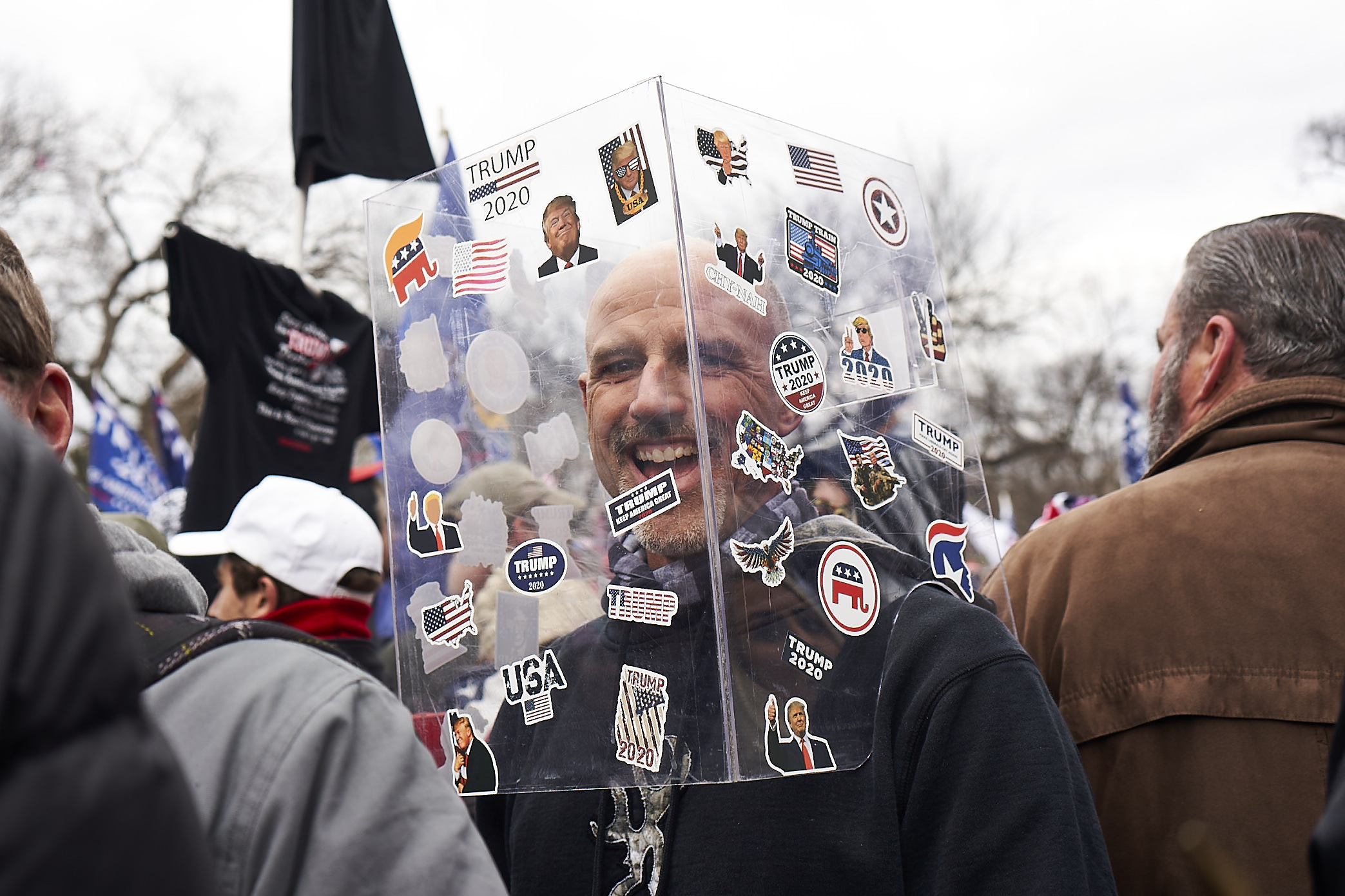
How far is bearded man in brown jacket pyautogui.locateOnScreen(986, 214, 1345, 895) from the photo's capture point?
6.42 ft

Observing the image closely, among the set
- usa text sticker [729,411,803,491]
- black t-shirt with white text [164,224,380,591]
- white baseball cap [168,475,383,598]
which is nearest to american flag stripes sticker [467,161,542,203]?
usa text sticker [729,411,803,491]

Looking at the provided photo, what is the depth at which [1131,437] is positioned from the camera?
889 centimetres

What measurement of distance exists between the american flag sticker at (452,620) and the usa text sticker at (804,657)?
0.48 m

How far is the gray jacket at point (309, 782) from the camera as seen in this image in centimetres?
100

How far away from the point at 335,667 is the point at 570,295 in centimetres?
65

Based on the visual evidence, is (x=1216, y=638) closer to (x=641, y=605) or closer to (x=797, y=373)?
(x=797, y=373)

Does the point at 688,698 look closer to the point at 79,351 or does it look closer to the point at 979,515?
the point at 979,515

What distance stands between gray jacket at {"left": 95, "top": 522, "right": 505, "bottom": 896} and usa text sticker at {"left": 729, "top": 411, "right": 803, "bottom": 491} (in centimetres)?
54

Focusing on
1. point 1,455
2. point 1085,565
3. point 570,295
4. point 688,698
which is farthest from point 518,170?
point 1085,565

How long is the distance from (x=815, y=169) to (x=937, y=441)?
44cm

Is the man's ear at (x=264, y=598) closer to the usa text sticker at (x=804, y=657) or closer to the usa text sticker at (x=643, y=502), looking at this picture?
the usa text sticker at (x=643, y=502)

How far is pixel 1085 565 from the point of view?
2.18 m

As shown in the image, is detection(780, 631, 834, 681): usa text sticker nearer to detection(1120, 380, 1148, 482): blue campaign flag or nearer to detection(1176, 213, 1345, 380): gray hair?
detection(1176, 213, 1345, 380): gray hair

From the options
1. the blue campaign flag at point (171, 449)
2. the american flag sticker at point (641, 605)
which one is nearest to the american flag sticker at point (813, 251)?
the american flag sticker at point (641, 605)
